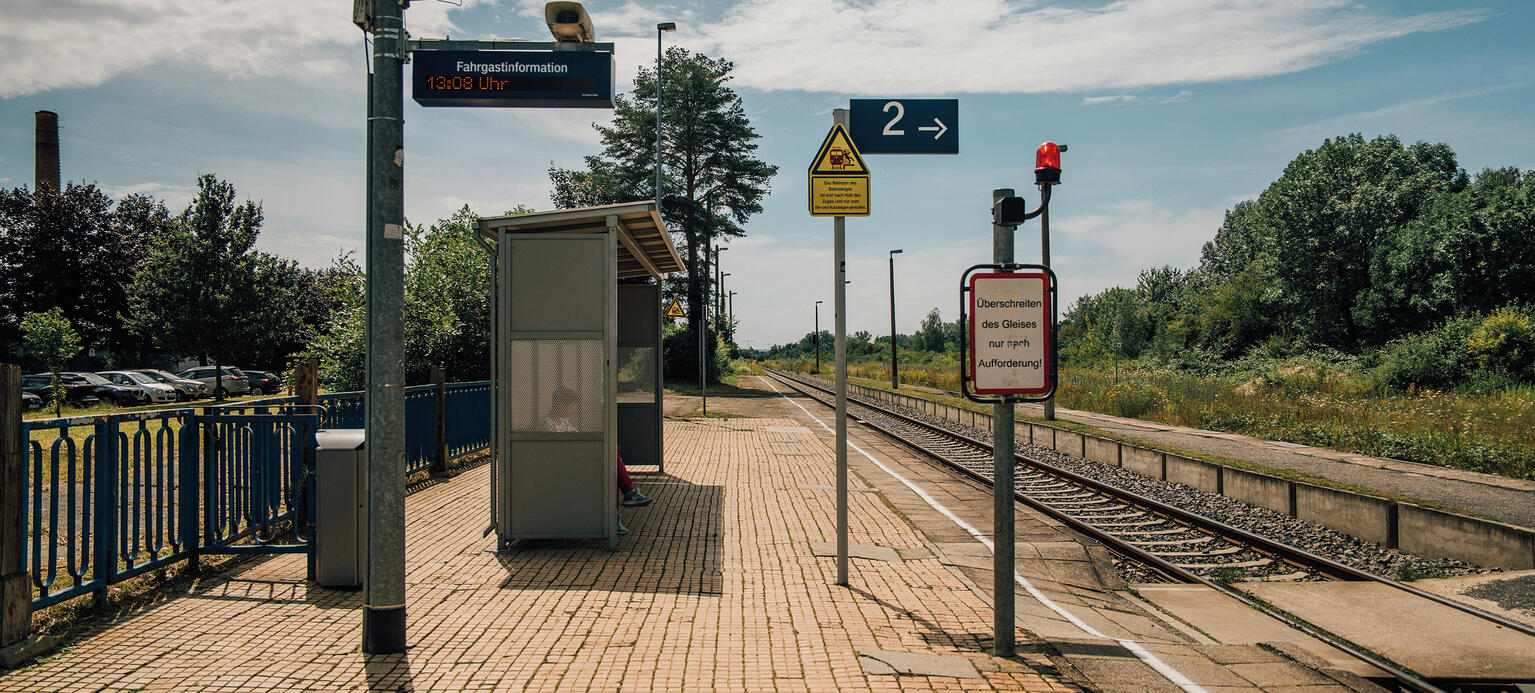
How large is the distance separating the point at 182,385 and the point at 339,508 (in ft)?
119

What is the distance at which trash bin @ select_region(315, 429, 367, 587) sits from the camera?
5809 mm

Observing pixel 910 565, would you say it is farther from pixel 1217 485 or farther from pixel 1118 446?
pixel 1118 446

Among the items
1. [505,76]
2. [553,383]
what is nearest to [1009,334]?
[505,76]

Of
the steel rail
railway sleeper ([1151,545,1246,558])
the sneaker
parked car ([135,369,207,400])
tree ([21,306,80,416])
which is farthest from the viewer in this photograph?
parked car ([135,369,207,400])

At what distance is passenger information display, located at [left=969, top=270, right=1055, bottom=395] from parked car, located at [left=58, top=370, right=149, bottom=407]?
116 feet

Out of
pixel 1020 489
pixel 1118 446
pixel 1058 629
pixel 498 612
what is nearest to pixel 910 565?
pixel 1058 629

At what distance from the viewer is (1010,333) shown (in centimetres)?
459

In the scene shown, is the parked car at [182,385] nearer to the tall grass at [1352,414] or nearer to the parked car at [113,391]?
the parked car at [113,391]

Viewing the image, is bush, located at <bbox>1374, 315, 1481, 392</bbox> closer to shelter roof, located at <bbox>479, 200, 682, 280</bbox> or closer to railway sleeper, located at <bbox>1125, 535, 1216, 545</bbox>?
railway sleeper, located at <bbox>1125, 535, 1216, 545</bbox>

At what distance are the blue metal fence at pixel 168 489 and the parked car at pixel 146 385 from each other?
29644 millimetres

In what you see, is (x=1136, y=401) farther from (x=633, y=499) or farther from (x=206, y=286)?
(x=206, y=286)

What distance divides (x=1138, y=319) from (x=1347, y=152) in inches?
724

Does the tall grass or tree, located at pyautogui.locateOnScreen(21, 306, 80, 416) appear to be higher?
tree, located at pyautogui.locateOnScreen(21, 306, 80, 416)

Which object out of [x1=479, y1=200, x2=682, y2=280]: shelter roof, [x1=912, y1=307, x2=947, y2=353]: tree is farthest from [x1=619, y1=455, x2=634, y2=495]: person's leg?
[x1=912, y1=307, x2=947, y2=353]: tree
